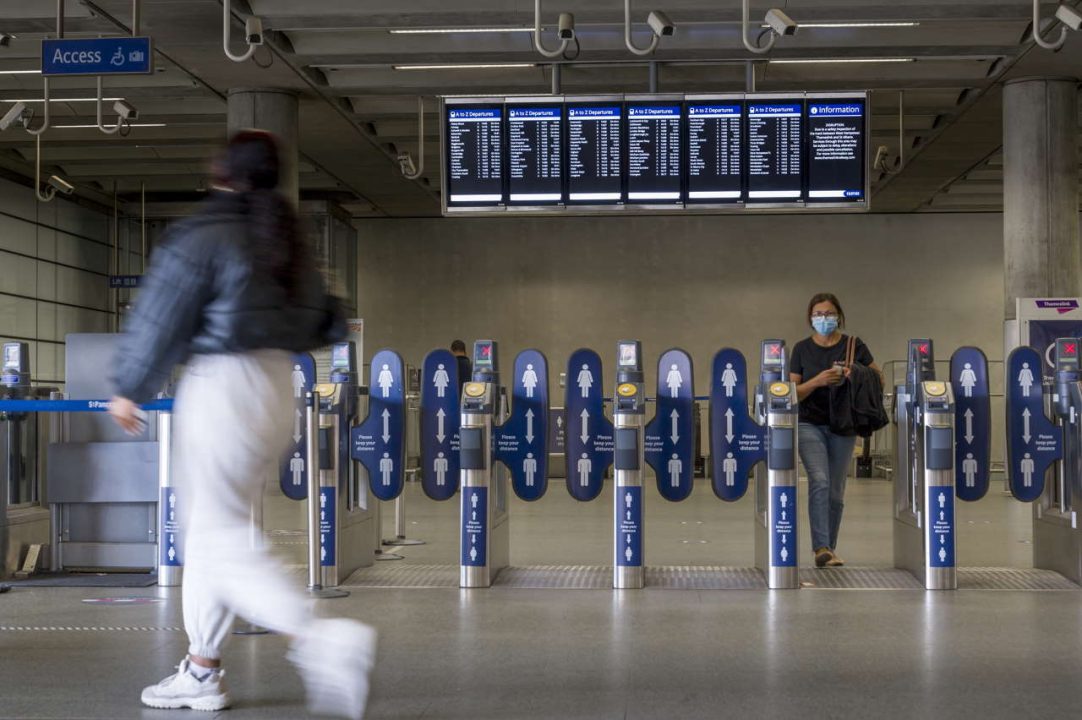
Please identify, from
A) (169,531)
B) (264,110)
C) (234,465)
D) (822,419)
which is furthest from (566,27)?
(234,465)

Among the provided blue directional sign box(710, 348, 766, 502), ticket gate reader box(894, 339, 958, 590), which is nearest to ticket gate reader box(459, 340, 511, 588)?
blue directional sign box(710, 348, 766, 502)

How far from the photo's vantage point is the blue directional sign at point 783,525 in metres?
6.72

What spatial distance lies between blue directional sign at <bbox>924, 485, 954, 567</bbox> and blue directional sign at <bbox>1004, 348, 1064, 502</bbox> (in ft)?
2.31

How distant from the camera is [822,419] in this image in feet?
23.9

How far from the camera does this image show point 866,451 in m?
17.9

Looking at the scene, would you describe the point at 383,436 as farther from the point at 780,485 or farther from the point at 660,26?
the point at 660,26

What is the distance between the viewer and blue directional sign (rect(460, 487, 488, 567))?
6816 millimetres

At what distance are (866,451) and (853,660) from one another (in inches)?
537

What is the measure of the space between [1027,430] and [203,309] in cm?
517

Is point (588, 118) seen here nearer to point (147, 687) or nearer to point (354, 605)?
point (354, 605)

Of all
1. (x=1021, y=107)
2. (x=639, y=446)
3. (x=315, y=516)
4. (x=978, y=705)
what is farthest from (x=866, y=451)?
(x=978, y=705)

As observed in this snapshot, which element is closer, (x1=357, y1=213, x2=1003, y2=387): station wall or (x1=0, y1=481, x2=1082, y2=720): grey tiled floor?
(x1=0, y1=481, x2=1082, y2=720): grey tiled floor

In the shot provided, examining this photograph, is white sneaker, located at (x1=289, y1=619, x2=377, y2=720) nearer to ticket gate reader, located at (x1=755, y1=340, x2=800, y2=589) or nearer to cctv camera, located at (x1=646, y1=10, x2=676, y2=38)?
ticket gate reader, located at (x1=755, y1=340, x2=800, y2=589)

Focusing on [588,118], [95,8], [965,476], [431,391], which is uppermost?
[95,8]
